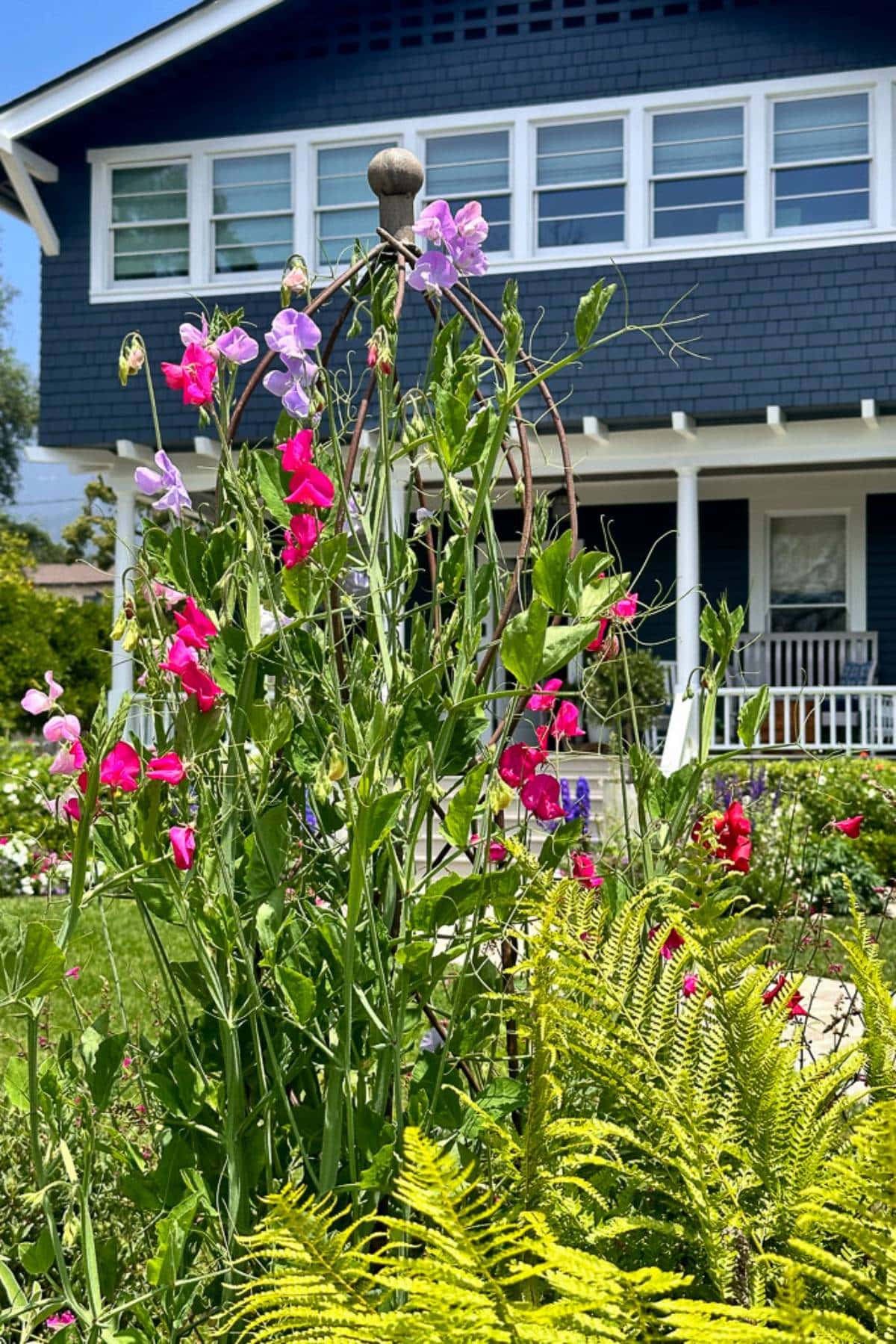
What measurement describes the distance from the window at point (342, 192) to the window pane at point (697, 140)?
2.55 metres

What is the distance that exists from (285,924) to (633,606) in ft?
2.72

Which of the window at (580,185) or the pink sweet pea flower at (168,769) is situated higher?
the window at (580,185)

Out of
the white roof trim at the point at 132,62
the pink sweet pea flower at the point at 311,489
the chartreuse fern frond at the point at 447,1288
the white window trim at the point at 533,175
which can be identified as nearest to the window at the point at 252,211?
the white window trim at the point at 533,175

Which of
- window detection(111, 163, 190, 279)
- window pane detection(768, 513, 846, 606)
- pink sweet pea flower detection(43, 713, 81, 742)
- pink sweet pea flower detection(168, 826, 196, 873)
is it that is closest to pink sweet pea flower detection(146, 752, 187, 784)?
pink sweet pea flower detection(168, 826, 196, 873)

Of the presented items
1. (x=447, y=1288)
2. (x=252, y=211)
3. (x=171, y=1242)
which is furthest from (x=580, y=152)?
(x=447, y=1288)

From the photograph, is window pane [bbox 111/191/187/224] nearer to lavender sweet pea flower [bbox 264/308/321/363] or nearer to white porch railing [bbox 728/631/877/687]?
white porch railing [bbox 728/631/877/687]

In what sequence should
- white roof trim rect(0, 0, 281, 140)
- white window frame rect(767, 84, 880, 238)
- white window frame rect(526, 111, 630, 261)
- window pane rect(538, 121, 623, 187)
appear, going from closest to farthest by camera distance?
white window frame rect(767, 84, 880, 238) → white window frame rect(526, 111, 630, 261) → window pane rect(538, 121, 623, 187) → white roof trim rect(0, 0, 281, 140)

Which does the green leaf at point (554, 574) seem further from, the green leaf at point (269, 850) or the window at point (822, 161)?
the window at point (822, 161)

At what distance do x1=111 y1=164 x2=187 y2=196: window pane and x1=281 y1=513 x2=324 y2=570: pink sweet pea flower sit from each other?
42.6 ft

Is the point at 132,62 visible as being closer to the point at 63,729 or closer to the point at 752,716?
the point at 63,729

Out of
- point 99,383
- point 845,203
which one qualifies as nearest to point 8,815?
point 99,383

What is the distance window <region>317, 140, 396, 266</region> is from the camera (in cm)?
1313

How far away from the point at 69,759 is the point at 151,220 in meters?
13.1

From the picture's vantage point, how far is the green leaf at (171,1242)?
1.58 m
